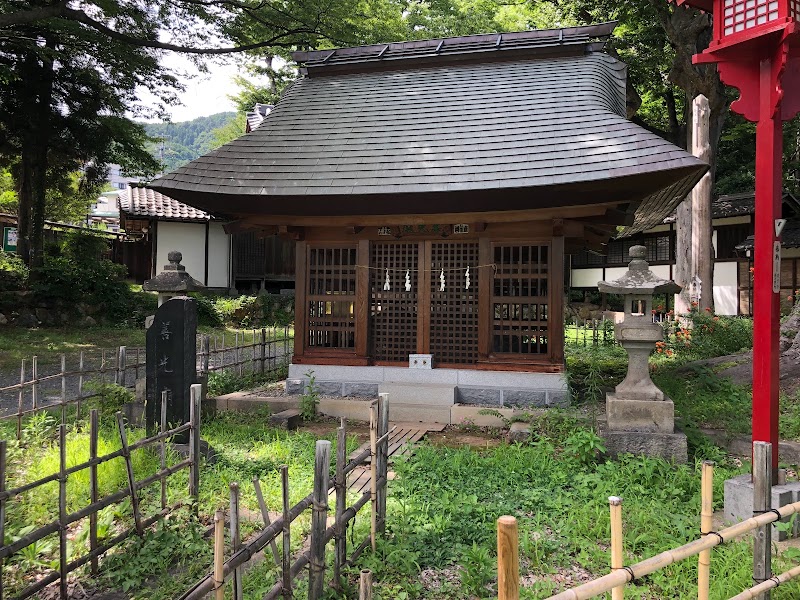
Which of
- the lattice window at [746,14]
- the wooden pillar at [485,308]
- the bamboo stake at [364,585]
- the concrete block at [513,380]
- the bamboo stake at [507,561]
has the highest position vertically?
the lattice window at [746,14]

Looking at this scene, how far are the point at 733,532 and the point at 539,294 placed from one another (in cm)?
588

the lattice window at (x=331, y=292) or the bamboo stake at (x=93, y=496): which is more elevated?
the lattice window at (x=331, y=292)

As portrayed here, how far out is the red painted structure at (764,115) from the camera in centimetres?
433

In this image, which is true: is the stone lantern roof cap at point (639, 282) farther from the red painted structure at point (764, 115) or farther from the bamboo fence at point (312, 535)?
the bamboo fence at point (312, 535)

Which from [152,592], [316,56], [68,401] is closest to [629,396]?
[152,592]

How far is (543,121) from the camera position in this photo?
8680mm

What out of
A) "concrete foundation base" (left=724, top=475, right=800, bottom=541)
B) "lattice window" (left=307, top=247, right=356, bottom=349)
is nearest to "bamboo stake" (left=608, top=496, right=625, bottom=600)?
"concrete foundation base" (left=724, top=475, right=800, bottom=541)

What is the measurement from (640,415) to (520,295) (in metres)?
3.01

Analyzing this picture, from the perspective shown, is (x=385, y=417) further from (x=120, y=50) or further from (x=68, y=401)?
(x=120, y=50)

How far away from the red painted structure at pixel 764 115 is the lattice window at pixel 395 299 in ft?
17.5

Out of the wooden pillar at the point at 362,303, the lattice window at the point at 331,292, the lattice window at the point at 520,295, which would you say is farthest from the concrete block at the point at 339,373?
the lattice window at the point at 520,295

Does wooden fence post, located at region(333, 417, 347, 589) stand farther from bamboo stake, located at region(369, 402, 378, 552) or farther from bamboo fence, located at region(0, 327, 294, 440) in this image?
bamboo fence, located at region(0, 327, 294, 440)

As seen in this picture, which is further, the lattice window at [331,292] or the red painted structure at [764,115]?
the lattice window at [331,292]

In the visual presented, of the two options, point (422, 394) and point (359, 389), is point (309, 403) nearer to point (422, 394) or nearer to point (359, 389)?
point (359, 389)
